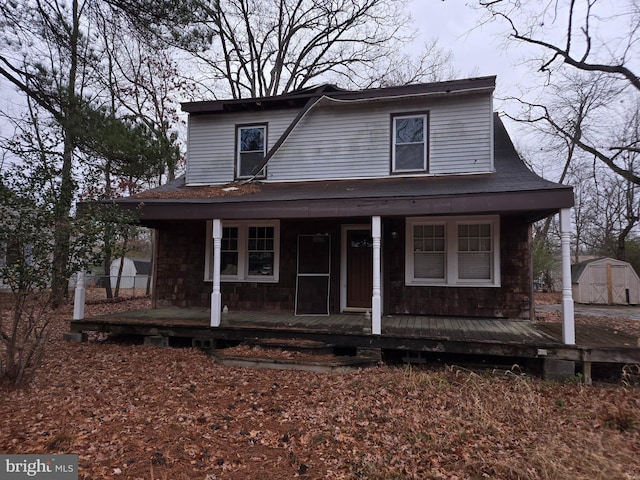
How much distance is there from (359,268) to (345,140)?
3.16m

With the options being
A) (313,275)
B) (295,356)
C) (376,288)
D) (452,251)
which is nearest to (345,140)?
(313,275)

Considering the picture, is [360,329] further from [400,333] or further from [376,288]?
[376,288]

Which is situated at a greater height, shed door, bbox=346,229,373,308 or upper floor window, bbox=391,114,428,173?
upper floor window, bbox=391,114,428,173

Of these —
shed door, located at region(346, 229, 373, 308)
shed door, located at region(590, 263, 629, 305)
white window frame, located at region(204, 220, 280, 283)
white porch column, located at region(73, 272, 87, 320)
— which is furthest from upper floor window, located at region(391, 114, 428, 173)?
shed door, located at region(590, 263, 629, 305)

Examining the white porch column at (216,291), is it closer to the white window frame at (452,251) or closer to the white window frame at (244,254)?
the white window frame at (244,254)

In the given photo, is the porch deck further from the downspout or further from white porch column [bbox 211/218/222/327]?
the downspout

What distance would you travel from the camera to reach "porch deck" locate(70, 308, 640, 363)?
5.79 m

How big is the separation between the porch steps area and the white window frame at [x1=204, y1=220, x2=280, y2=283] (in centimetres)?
231

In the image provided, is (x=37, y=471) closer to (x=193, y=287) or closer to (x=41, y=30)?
(x=193, y=287)

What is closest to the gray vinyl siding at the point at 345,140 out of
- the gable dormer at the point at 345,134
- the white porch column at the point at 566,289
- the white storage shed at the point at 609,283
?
the gable dormer at the point at 345,134

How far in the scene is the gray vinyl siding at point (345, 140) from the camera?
8.49 meters

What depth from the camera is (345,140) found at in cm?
919

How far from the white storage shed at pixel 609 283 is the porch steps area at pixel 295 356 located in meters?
16.2

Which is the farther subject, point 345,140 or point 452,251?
point 345,140
